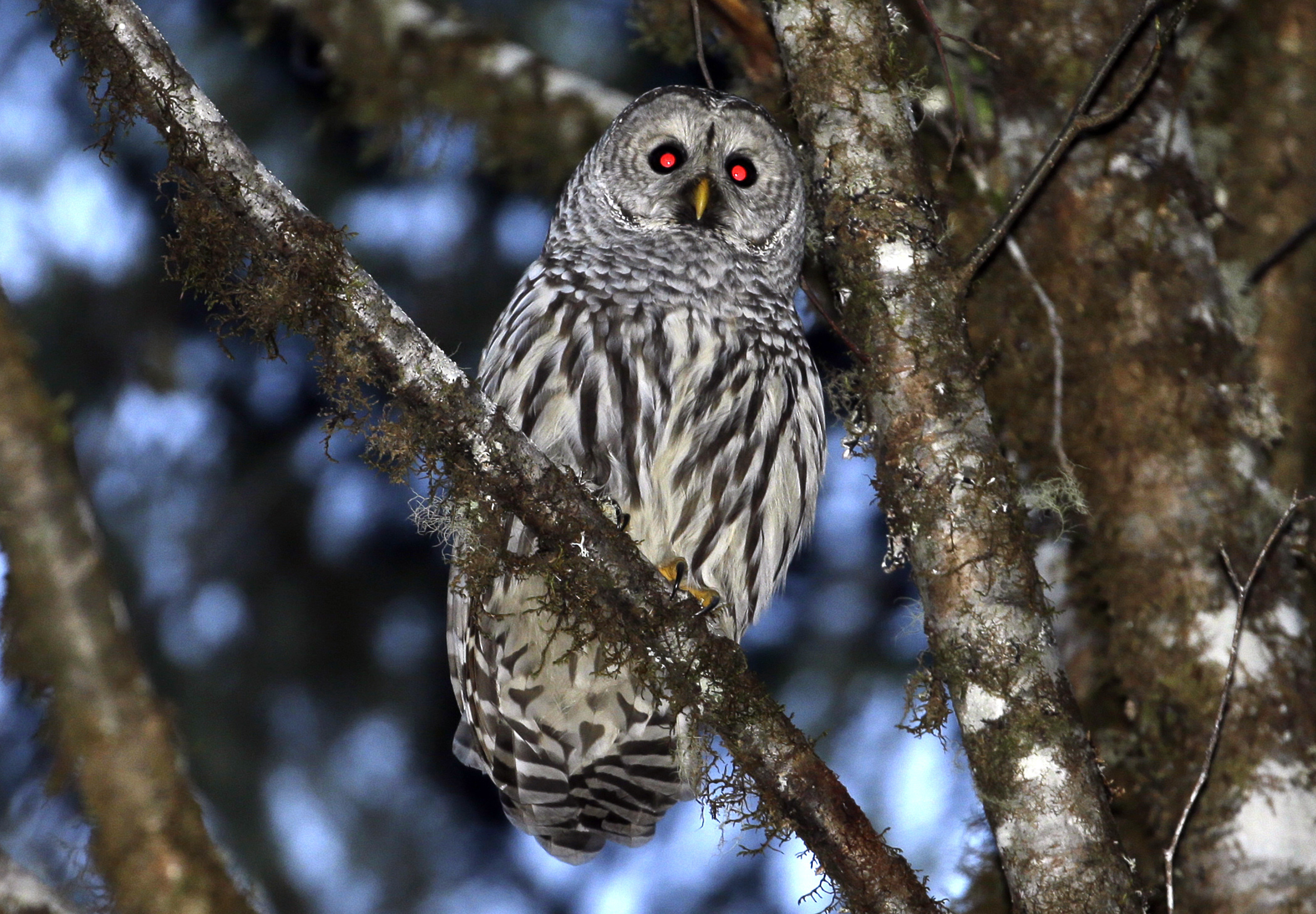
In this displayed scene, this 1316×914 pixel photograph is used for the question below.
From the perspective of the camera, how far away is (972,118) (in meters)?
4.62

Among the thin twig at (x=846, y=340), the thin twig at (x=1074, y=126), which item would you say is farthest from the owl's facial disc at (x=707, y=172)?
the thin twig at (x=1074, y=126)

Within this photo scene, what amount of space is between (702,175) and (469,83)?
159cm

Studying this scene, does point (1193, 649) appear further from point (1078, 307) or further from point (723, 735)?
point (723, 735)

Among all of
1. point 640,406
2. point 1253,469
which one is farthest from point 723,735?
point 1253,469

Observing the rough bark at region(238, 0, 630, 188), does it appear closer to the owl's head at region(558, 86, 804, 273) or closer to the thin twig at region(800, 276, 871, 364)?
the owl's head at region(558, 86, 804, 273)

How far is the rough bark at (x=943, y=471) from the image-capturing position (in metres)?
2.84

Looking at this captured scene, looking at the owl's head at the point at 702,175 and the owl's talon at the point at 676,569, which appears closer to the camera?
the owl's talon at the point at 676,569

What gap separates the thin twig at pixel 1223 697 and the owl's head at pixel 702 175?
1.78 m

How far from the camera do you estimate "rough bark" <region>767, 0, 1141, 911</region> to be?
2.84 m

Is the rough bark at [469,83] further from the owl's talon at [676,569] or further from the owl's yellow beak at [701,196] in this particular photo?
the owl's talon at [676,569]

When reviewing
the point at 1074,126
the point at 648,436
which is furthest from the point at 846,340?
the point at 1074,126

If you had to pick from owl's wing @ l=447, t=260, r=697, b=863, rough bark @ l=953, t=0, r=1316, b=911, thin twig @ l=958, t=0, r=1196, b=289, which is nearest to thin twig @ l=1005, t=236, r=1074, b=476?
rough bark @ l=953, t=0, r=1316, b=911

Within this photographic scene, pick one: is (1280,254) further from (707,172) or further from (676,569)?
(676,569)

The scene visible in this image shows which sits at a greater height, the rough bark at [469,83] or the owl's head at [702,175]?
the rough bark at [469,83]
